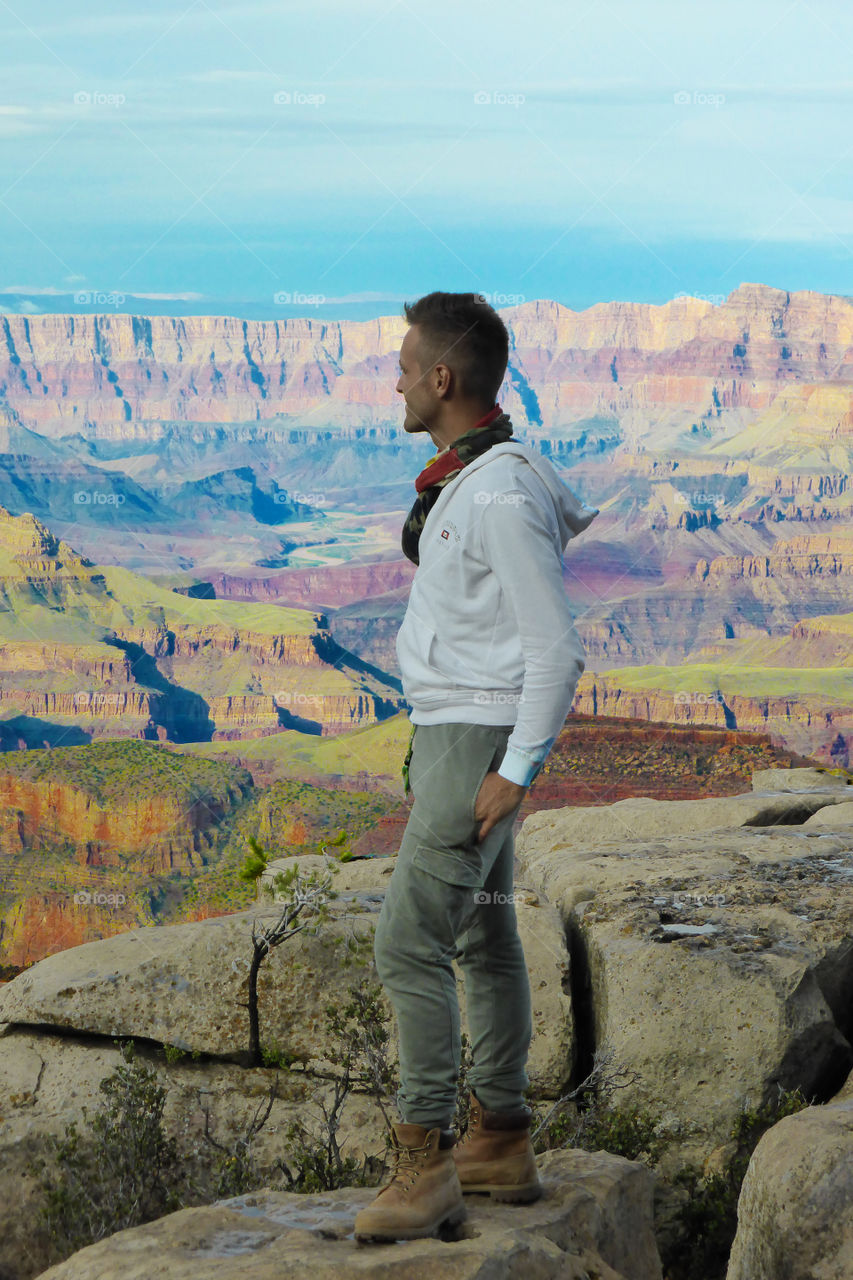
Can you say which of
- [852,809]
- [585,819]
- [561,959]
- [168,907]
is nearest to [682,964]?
[561,959]

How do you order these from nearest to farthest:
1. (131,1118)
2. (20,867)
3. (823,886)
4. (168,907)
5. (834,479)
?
(131,1118), (823,886), (168,907), (20,867), (834,479)

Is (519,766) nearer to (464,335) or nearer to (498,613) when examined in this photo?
(498,613)

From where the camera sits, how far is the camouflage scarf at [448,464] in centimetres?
334

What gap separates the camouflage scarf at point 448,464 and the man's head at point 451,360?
64mm

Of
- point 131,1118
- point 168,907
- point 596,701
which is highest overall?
point 131,1118

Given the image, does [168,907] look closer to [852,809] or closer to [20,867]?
[20,867]

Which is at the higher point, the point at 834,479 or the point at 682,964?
the point at 834,479

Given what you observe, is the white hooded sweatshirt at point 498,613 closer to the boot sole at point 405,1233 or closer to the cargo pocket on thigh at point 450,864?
the cargo pocket on thigh at point 450,864

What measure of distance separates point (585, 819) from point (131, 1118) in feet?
17.0

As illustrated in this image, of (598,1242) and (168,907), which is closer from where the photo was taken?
(598,1242)

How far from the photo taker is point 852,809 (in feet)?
26.6

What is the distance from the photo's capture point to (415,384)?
3.40m

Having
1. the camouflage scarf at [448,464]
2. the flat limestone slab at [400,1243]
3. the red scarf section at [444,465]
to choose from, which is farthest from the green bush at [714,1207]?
the red scarf section at [444,465]

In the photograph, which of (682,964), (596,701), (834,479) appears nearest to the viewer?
(682,964)
